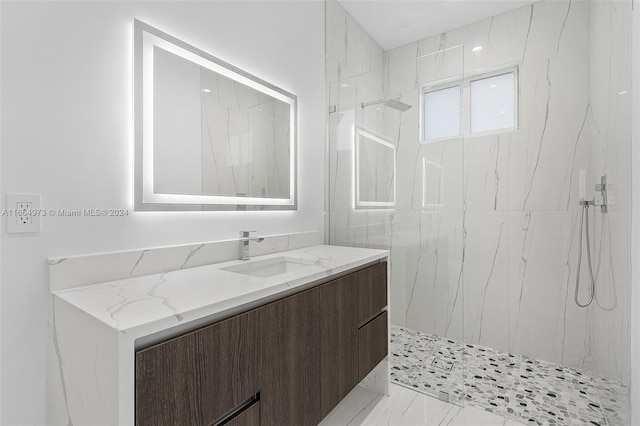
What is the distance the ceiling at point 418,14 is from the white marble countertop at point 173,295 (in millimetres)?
2334

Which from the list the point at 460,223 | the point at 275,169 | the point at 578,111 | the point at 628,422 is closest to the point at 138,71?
the point at 275,169

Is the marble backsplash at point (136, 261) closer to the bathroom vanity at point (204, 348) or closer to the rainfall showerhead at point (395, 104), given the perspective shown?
the bathroom vanity at point (204, 348)

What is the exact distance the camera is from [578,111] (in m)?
2.27

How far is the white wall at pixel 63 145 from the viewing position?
3.17 feet

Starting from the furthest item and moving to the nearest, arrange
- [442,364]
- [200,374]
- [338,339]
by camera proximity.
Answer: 1. [442,364]
2. [338,339]
3. [200,374]

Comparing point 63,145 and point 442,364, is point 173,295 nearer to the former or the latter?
point 63,145

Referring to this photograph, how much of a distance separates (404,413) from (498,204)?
1742 mm

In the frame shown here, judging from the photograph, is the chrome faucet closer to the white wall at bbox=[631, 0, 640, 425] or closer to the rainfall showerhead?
the rainfall showerhead

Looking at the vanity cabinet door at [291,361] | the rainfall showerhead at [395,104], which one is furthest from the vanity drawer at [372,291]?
Answer: the rainfall showerhead at [395,104]

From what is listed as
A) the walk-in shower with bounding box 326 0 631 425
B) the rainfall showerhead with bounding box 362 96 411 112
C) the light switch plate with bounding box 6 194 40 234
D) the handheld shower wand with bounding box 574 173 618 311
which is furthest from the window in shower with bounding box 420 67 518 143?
the light switch plate with bounding box 6 194 40 234

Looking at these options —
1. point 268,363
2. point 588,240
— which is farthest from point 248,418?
point 588,240

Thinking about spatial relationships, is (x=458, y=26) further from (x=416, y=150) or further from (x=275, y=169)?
(x=275, y=169)

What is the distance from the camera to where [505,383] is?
212 centimetres

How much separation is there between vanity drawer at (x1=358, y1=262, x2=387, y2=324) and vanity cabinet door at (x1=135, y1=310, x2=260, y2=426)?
771mm
